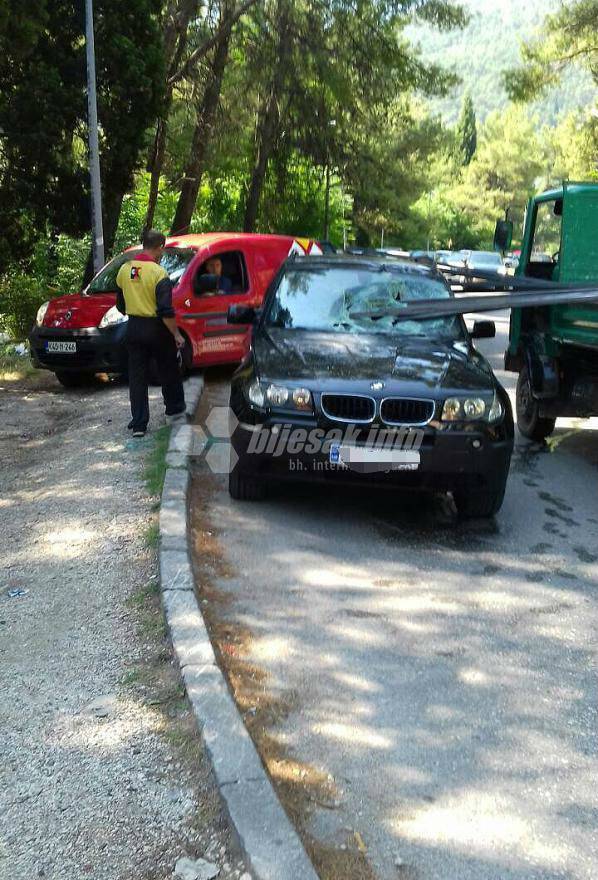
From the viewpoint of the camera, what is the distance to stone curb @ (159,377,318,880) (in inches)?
120

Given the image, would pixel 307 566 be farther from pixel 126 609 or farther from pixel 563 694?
pixel 563 694

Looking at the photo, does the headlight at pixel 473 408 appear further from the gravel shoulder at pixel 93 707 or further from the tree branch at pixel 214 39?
the tree branch at pixel 214 39

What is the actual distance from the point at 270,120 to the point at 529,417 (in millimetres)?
20707

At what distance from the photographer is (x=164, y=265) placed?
12516mm

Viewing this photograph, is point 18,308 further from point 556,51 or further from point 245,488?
point 556,51

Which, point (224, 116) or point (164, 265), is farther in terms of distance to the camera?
point (224, 116)

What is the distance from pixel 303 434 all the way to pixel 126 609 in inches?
72.1

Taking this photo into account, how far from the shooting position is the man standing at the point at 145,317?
334 inches

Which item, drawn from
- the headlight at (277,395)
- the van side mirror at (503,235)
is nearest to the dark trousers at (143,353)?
the headlight at (277,395)

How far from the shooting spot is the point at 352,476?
6.35 metres

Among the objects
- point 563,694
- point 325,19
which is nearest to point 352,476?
point 563,694

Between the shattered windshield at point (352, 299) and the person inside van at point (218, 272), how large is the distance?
4.40 metres

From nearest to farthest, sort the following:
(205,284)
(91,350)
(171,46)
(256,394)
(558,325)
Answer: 1. (256,394)
2. (558,325)
3. (205,284)
4. (91,350)
5. (171,46)

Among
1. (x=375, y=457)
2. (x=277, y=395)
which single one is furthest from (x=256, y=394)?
(x=375, y=457)
